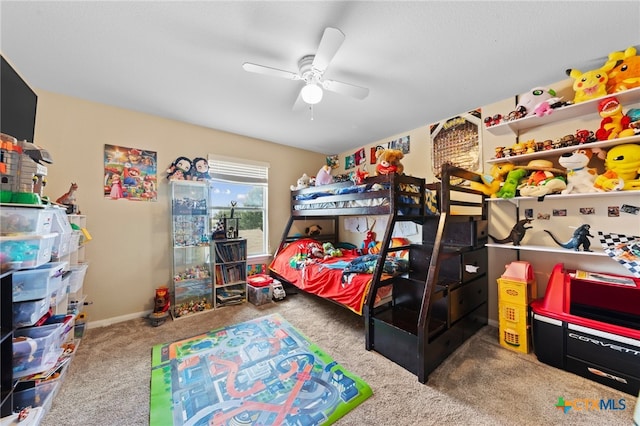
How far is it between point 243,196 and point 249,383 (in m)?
2.64

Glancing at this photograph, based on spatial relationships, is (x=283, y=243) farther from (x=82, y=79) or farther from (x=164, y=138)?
(x=82, y=79)

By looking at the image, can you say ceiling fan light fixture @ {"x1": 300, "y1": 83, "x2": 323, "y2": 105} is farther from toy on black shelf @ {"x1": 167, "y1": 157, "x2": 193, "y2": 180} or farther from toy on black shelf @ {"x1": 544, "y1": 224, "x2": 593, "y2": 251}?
toy on black shelf @ {"x1": 544, "y1": 224, "x2": 593, "y2": 251}

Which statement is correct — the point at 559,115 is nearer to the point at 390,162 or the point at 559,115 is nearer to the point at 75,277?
the point at 390,162

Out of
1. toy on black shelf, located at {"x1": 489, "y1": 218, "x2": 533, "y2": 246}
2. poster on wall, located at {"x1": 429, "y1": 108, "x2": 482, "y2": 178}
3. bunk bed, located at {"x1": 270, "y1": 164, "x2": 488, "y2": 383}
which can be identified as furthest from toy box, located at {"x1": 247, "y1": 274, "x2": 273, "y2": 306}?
toy on black shelf, located at {"x1": 489, "y1": 218, "x2": 533, "y2": 246}

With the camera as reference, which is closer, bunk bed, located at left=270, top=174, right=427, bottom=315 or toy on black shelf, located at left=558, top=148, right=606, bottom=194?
toy on black shelf, located at left=558, top=148, right=606, bottom=194

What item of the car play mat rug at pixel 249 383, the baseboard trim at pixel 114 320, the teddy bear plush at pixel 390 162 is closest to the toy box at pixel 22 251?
the car play mat rug at pixel 249 383

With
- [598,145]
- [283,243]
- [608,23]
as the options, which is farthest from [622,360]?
[283,243]

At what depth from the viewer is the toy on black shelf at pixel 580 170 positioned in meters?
1.91

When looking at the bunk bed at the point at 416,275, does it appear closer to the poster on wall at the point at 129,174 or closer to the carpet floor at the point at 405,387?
the carpet floor at the point at 405,387

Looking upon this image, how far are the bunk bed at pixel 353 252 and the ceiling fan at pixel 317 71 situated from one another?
960 mm

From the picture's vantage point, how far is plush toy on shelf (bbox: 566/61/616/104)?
1782 mm

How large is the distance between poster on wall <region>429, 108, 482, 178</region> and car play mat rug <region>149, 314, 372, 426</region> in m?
2.72

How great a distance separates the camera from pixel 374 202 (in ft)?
8.29

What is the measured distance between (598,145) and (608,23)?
87 cm
